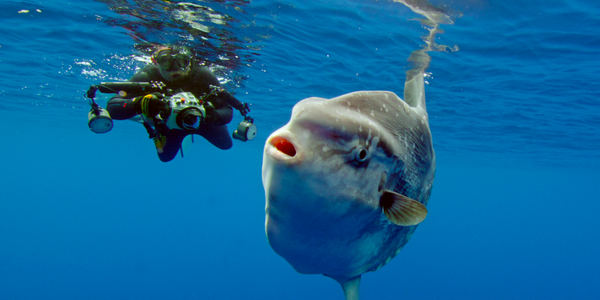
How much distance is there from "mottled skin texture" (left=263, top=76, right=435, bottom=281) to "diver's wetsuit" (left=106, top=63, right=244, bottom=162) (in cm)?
321

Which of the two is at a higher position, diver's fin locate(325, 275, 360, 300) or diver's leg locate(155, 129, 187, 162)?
diver's fin locate(325, 275, 360, 300)

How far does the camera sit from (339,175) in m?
1.50

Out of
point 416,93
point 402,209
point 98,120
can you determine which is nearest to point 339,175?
point 402,209

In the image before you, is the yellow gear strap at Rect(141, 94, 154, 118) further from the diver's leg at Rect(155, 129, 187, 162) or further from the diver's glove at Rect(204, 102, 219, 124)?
the diver's leg at Rect(155, 129, 187, 162)

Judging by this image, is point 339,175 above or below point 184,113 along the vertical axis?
above

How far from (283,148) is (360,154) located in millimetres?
378

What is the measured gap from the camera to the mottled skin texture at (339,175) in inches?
56.1

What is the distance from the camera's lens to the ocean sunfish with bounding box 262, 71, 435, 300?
143cm

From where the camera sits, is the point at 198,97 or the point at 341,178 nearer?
the point at 341,178

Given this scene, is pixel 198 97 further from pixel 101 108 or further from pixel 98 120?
pixel 98 120

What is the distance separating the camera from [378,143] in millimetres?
1649

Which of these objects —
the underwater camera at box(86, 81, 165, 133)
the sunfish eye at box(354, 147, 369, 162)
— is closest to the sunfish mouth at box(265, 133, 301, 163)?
the sunfish eye at box(354, 147, 369, 162)

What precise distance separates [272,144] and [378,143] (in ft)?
1.87

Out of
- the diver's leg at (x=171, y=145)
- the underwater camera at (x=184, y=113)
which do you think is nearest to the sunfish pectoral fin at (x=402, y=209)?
the underwater camera at (x=184, y=113)
